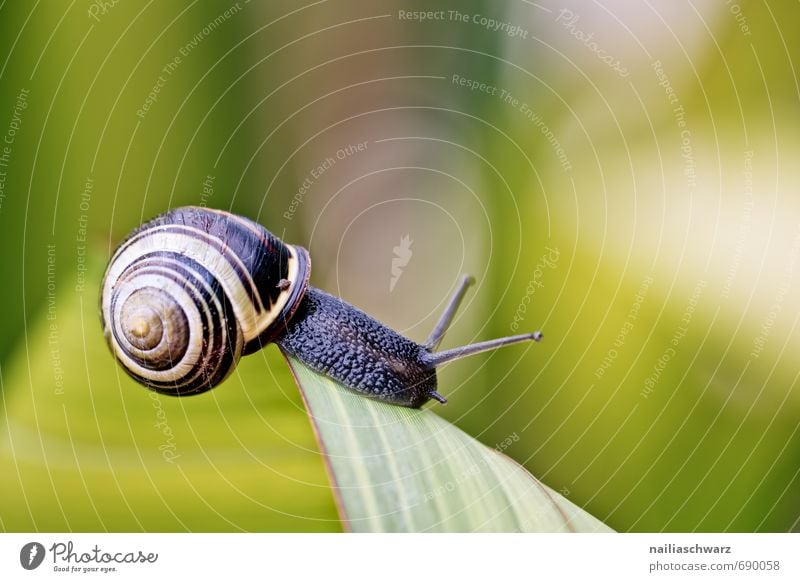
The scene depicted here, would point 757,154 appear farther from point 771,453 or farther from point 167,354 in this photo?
point 167,354

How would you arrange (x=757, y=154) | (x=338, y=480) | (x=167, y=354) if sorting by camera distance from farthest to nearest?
(x=757, y=154) → (x=167, y=354) → (x=338, y=480)

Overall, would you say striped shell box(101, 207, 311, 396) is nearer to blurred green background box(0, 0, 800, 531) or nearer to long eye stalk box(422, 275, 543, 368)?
blurred green background box(0, 0, 800, 531)

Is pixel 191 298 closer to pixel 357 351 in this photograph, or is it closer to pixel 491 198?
pixel 357 351

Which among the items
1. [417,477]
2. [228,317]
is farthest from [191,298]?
[417,477]

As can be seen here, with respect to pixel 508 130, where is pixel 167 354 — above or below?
below
